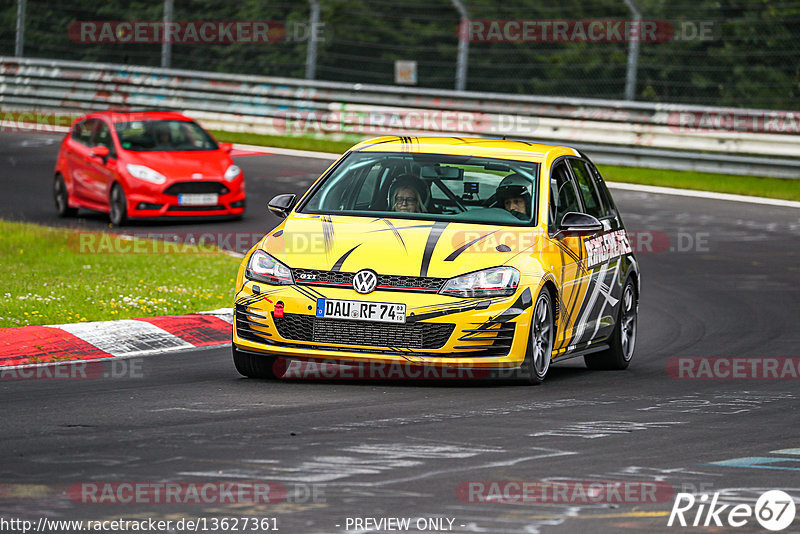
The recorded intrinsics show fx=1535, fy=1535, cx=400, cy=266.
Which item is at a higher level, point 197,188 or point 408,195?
point 408,195

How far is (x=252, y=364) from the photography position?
9.69 m

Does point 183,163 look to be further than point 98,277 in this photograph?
Yes

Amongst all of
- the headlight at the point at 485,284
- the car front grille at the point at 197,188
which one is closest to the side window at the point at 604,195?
the headlight at the point at 485,284

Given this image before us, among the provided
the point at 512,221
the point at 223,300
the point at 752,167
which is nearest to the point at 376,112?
the point at 752,167

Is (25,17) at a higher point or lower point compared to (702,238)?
higher

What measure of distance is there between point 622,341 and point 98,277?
5271 millimetres

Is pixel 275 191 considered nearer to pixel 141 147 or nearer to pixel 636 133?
pixel 141 147

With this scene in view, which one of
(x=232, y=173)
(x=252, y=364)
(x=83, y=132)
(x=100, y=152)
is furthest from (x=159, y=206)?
(x=252, y=364)

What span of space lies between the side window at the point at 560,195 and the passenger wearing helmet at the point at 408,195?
2.83 ft

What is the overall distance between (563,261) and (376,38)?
72.3 ft

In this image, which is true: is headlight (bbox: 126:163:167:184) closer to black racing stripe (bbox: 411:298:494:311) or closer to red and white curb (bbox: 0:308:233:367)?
A: red and white curb (bbox: 0:308:233:367)

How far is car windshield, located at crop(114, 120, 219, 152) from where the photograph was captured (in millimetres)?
20875

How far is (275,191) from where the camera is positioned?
22.9 meters

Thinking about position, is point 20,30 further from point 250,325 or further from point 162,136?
point 250,325
